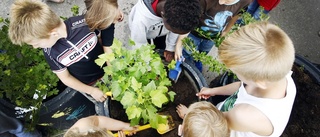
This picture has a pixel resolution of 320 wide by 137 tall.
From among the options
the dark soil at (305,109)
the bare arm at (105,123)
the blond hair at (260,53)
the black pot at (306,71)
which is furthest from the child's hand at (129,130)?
the dark soil at (305,109)

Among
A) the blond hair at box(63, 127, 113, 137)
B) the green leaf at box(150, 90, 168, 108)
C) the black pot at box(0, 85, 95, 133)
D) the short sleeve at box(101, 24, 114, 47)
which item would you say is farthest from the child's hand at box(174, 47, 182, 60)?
the blond hair at box(63, 127, 113, 137)

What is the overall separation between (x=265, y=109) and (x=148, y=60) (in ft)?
1.78

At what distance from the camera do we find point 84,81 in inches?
84.8

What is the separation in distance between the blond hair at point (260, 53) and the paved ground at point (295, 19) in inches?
59.2

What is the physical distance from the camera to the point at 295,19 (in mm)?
3053

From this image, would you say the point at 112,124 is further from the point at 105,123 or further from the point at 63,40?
the point at 63,40

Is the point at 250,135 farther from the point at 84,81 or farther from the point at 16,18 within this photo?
the point at 16,18

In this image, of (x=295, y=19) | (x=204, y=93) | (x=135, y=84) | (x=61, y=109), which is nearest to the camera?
(x=135, y=84)

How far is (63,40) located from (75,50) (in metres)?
0.08

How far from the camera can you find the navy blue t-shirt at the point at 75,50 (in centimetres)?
187

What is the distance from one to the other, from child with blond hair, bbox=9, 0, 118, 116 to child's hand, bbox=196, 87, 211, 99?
20.1 inches

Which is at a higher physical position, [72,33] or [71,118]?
[72,33]

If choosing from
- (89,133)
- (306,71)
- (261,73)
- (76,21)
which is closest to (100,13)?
(76,21)

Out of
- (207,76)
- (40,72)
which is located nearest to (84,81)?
(40,72)
